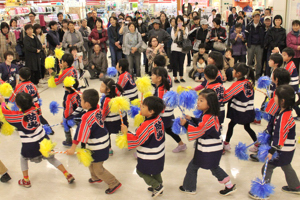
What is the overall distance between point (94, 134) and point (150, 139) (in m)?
0.53

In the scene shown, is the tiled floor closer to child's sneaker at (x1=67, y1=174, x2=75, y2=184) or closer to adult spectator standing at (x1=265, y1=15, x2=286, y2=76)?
child's sneaker at (x1=67, y1=174, x2=75, y2=184)

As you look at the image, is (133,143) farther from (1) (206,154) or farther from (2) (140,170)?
(1) (206,154)

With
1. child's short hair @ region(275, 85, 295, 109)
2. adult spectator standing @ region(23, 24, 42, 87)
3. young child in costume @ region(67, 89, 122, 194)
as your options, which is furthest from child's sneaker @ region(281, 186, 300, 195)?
adult spectator standing @ region(23, 24, 42, 87)

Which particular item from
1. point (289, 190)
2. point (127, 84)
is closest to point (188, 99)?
point (289, 190)

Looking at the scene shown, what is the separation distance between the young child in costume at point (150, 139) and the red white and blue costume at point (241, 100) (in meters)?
1.11

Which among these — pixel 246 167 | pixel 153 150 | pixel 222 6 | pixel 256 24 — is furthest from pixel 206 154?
pixel 222 6

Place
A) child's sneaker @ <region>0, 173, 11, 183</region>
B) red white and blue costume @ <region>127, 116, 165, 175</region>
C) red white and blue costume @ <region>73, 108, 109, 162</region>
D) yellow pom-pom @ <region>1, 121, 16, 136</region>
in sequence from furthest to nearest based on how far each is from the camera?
child's sneaker @ <region>0, 173, 11, 183</region> < yellow pom-pom @ <region>1, 121, 16, 136</region> < red white and blue costume @ <region>73, 108, 109, 162</region> < red white and blue costume @ <region>127, 116, 165, 175</region>

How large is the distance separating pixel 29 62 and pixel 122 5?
334 inches

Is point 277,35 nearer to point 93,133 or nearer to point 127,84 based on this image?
point 127,84

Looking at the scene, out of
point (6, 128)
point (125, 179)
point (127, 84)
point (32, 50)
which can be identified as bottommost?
point (125, 179)

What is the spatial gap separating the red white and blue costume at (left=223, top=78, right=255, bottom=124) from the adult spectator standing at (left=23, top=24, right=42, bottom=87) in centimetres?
455

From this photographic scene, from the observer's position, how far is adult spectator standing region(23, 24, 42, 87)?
614cm

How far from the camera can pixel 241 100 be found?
3.29 meters

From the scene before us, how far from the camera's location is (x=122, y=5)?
1386cm
